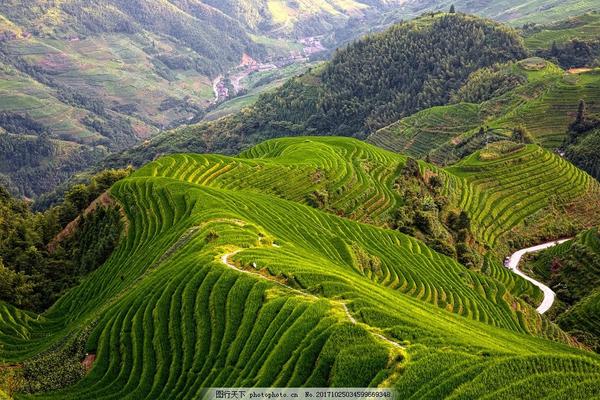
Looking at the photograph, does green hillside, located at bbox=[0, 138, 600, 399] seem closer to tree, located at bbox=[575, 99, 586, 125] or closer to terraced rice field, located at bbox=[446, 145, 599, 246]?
terraced rice field, located at bbox=[446, 145, 599, 246]

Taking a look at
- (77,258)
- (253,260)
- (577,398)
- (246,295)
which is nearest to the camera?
(577,398)

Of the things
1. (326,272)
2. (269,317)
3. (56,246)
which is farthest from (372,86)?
(269,317)

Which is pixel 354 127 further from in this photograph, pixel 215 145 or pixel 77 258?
A: pixel 77 258

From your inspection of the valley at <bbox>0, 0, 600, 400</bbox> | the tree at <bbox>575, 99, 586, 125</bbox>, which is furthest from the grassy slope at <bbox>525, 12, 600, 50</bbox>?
the tree at <bbox>575, 99, 586, 125</bbox>

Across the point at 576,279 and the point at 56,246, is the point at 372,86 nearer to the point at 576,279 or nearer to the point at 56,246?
the point at 576,279

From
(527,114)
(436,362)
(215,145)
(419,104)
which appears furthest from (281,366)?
(215,145)

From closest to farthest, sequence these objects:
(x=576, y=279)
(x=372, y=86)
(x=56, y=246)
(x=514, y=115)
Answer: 1. (x=56, y=246)
2. (x=576, y=279)
3. (x=514, y=115)
4. (x=372, y=86)
